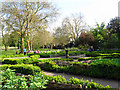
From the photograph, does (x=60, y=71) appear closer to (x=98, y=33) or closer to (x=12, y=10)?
(x=12, y=10)

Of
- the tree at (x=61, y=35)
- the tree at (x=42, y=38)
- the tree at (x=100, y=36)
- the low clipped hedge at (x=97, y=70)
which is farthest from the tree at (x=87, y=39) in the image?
the low clipped hedge at (x=97, y=70)

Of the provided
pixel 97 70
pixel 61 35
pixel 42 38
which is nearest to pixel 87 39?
pixel 42 38

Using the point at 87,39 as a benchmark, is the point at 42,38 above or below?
above

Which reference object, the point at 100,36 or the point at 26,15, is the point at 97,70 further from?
the point at 100,36

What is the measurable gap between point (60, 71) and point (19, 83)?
3.93 meters

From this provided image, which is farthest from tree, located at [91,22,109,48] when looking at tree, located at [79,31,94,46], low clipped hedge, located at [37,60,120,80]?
low clipped hedge, located at [37,60,120,80]

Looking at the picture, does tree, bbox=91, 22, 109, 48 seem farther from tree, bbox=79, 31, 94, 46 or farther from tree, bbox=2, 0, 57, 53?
tree, bbox=2, 0, 57, 53

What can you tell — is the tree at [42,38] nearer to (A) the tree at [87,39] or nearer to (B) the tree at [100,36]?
(A) the tree at [87,39]

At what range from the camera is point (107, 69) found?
559 centimetres

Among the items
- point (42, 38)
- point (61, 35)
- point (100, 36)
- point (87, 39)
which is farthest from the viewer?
point (61, 35)

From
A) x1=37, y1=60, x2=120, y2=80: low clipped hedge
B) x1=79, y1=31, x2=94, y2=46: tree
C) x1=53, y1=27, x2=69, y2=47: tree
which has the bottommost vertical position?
x1=37, y1=60, x2=120, y2=80: low clipped hedge

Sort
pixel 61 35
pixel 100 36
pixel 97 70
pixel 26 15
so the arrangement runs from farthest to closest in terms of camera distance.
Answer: pixel 61 35 → pixel 100 36 → pixel 26 15 → pixel 97 70

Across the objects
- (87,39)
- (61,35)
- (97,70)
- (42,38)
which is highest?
(61,35)

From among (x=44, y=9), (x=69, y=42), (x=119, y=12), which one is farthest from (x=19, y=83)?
(x=69, y=42)
